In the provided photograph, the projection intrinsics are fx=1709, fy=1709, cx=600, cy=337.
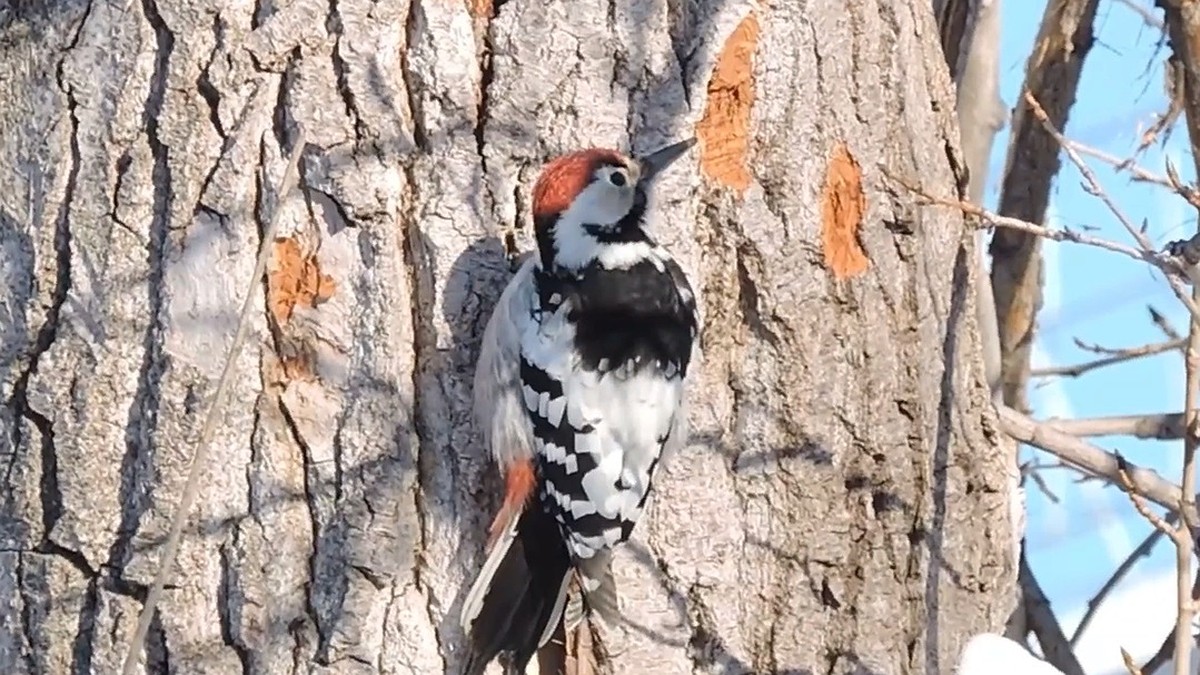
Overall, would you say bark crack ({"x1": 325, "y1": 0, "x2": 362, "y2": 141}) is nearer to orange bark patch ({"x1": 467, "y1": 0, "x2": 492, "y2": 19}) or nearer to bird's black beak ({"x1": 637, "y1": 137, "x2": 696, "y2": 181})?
orange bark patch ({"x1": 467, "y1": 0, "x2": 492, "y2": 19})

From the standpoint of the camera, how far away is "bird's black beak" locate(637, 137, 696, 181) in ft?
7.59

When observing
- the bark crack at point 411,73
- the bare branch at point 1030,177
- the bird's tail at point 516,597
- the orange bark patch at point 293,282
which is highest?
the bare branch at point 1030,177

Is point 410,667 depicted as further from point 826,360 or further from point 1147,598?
point 1147,598

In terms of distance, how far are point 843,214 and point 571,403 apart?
49 centimetres

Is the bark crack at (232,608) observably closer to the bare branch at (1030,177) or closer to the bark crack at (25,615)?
the bark crack at (25,615)

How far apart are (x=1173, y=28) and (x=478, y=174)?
1.67 meters

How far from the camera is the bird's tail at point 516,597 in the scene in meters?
2.29

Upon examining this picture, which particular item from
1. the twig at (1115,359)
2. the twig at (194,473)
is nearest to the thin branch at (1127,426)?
the twig at (1115,359)

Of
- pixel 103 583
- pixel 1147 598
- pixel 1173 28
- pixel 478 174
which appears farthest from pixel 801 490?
pixel 1147 598

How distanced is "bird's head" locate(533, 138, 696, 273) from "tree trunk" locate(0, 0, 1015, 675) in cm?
5

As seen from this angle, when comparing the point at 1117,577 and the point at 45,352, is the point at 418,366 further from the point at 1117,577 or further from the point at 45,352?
the point at 1117,577

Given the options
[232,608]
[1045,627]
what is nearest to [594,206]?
[232,608]

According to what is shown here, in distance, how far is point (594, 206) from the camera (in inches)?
94.3

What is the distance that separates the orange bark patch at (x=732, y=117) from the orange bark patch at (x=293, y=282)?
1.82 ft
